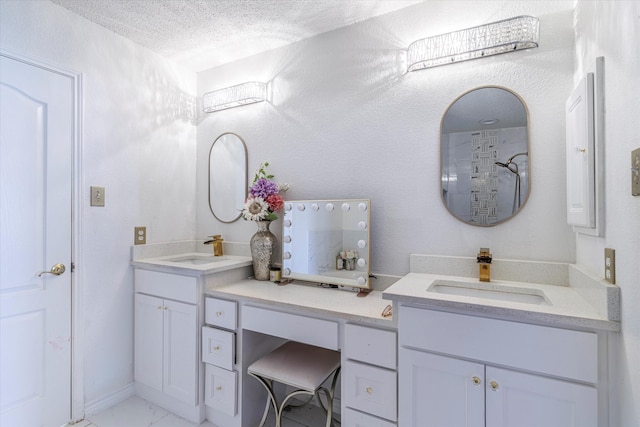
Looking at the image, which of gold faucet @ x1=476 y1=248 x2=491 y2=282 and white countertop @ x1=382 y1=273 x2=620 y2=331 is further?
gold faucet @ x1=476 y1=248 x2=491 y2=282

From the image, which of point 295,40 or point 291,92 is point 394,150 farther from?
point 295,40

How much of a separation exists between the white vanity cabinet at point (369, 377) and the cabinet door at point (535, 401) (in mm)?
362

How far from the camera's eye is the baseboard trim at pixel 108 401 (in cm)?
188

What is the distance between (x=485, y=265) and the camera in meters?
1.52

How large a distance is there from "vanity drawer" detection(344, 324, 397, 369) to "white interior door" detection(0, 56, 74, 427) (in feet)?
5.52

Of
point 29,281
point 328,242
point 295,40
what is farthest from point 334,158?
point 29,281

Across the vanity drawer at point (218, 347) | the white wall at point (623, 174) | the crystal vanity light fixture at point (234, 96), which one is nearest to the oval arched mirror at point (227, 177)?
the crystal vanity light fixture at point (234, 96)

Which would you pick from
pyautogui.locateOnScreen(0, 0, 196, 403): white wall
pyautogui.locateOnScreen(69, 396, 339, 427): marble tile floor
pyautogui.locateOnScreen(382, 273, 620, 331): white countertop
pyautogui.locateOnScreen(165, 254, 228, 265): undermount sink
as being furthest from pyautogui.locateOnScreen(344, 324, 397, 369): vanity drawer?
pyautogui.locateOnScreen(0, 0, 196, 403): white wall

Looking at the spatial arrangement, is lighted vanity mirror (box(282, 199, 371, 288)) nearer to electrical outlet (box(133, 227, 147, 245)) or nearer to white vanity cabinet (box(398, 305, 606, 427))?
white vanity cabinet (box(398, 305, 606, 427))

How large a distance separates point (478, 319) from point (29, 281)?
222 centimetres

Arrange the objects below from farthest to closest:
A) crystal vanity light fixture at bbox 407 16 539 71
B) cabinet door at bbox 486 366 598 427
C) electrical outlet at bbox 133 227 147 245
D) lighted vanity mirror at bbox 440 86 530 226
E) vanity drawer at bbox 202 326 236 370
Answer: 1. electrical outlet at bbox 133 227 147 245
2. vanity drawer at bbox 202 326 236 370
3. lighted vanity mirror at bbox 440 86 530 226
4. crystal vanity light fixture at bbox 407 16 539 71
5. cabinet door at bbox 486 366 598 427

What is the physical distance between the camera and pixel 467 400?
116cm

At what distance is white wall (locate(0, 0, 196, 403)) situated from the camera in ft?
5.88

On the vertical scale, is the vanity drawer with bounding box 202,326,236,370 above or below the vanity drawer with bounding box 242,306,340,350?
below
